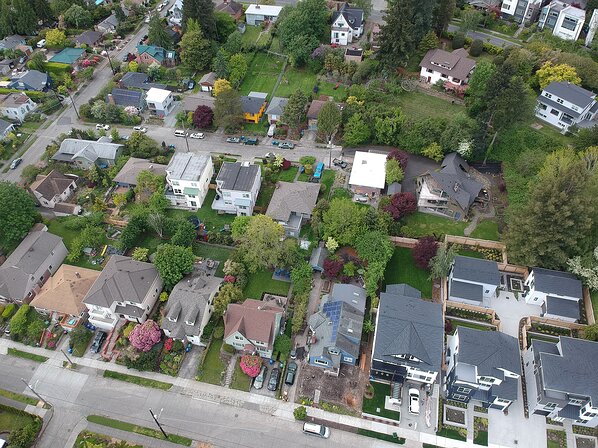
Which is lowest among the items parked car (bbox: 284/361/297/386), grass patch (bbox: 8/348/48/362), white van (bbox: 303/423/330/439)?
grass patch (bbox: 8/348/48/362)

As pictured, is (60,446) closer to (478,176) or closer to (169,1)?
(478,176)

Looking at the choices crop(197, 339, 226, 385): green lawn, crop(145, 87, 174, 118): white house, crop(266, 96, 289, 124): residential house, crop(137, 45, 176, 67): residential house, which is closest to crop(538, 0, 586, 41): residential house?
crop(266, 96, 289, 124): residential house

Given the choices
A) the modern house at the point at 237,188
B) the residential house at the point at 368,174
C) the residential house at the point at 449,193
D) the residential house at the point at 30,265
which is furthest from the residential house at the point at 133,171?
the residential house at the point at 449,193

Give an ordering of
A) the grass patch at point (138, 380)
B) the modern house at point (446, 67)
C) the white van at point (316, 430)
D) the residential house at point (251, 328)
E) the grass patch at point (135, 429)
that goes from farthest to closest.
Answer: the modern house at point (446, 67) < the residential house at point (251, 328) < the grass patch at point (138, 380) < the grass patch at point (135, 429) < the white van at point (316, 430)

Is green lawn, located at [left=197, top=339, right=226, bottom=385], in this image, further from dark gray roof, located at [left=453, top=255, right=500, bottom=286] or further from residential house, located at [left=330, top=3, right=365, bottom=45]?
residential house, located at [left=330, top=3, right=365, bottom=45]

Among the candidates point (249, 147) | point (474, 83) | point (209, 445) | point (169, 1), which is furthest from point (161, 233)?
point (169, 1)

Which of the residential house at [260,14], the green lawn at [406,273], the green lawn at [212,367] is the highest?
the residential house at [260,14]

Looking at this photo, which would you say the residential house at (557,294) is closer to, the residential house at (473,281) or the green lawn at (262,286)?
the residential house at (473,281)
